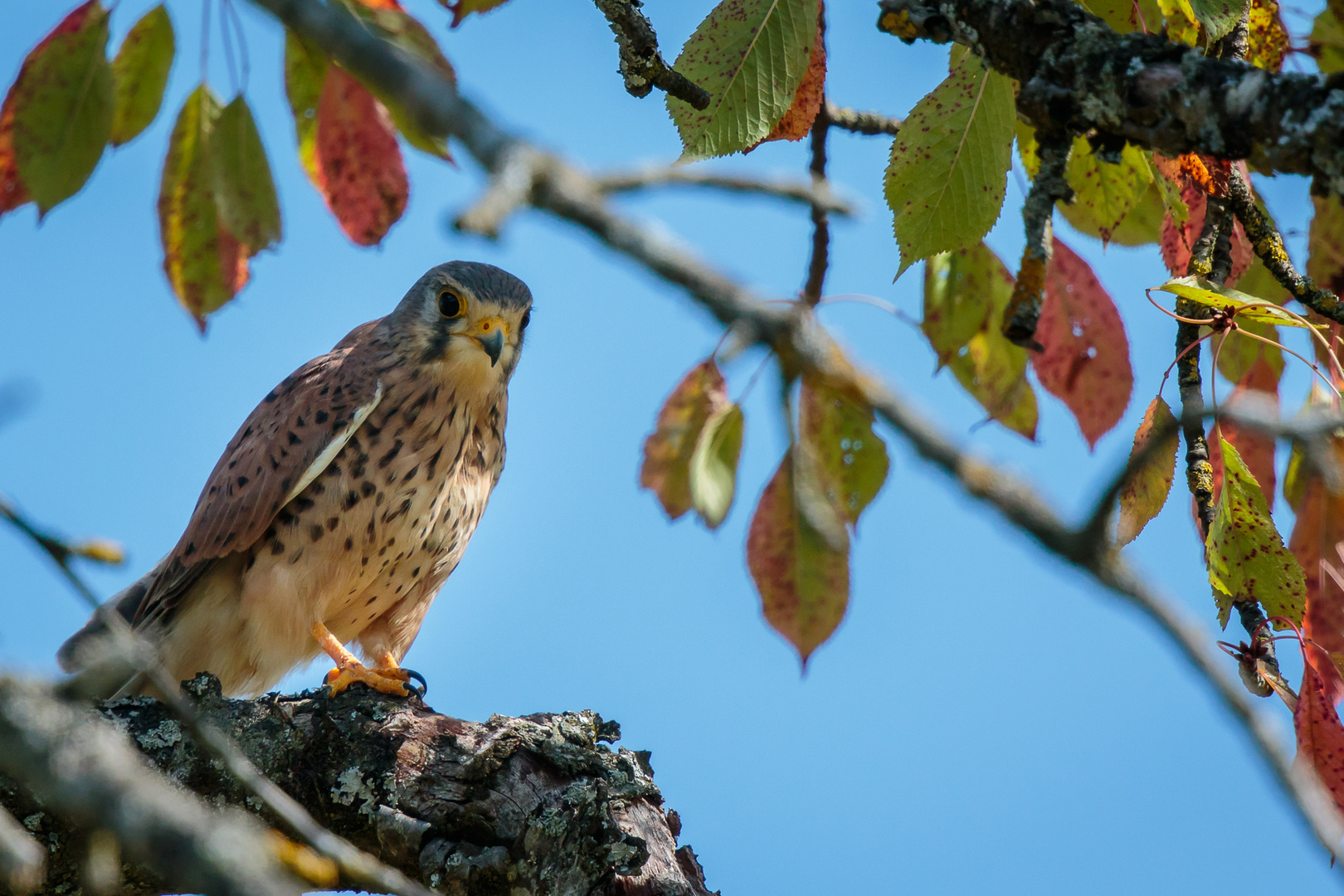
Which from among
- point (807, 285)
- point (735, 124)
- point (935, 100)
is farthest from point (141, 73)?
point (935, 100)

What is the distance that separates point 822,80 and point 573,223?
1.59 meters

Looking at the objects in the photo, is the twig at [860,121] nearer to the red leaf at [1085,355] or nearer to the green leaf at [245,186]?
the red leaf at [1085,355]

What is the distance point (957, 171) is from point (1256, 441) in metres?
1.11

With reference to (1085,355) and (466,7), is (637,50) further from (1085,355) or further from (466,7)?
(1085,355)

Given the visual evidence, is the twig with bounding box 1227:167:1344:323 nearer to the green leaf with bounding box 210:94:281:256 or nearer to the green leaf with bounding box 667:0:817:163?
the green leaf with bounding box 667:0:817:163

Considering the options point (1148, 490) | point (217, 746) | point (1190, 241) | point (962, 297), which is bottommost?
point (217, 746)

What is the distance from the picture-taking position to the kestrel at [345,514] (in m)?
4.11

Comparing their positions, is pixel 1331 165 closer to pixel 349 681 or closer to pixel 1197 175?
pixel 1197 175

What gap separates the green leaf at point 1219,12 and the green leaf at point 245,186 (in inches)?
74.4

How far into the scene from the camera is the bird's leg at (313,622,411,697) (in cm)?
370

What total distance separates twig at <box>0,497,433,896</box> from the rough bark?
1.37 meters

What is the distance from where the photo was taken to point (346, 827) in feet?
9.19

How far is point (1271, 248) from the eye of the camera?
7.95 feet

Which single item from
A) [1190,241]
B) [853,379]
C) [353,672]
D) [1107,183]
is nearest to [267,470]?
[353,672]
